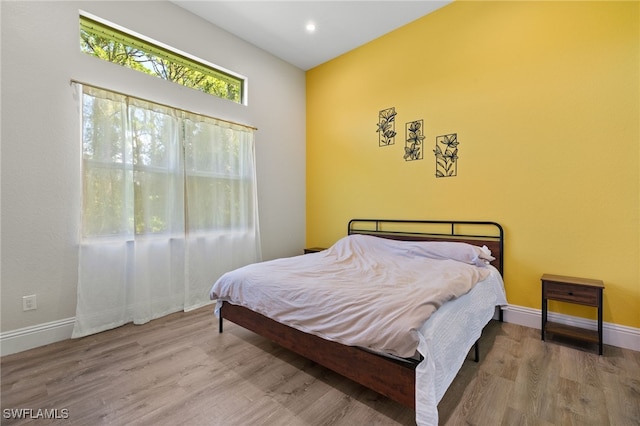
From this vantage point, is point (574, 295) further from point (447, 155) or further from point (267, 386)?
point (267, 386)

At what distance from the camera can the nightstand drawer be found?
218 centimetres

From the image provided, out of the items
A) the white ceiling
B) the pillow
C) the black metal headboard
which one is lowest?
the pillow

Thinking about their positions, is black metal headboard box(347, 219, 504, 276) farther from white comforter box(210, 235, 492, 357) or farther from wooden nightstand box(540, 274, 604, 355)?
A: wooden nightstand box(540, 274, 604, 355)

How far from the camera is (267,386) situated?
178 centimetres

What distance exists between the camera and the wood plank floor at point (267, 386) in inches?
59.5

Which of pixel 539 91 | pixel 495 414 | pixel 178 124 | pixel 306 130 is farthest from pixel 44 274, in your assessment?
pixel 539 91

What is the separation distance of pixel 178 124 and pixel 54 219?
1415 millimetres

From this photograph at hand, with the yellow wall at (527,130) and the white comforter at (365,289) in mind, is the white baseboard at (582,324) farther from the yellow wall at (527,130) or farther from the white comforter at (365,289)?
the white comforter at (365,289)

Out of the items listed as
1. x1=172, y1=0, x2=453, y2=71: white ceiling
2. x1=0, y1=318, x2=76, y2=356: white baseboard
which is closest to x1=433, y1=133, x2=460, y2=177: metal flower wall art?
x1=172, y1=0, x2=453, y2=71: white ceiling

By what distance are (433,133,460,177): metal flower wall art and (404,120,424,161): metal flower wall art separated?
20 cm

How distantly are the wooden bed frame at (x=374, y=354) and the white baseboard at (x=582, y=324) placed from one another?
0.46 ft

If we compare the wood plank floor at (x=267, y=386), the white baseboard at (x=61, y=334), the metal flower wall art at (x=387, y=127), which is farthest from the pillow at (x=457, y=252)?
the metal flower wall art at (x=387, y=127)

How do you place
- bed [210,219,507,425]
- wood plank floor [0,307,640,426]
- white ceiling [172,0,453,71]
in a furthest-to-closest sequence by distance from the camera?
white ceiling [172,0,453,71] < wood plank floor [0,307,640,426] < bed [210,219,507,425]

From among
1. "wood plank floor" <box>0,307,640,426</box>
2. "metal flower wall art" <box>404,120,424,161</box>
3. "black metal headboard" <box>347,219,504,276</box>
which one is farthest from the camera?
"metal flower wall art" <box>404,120,424,161</box>
